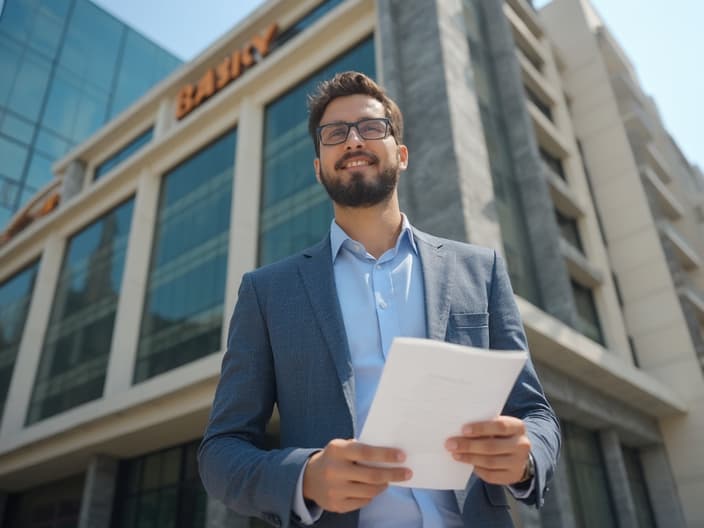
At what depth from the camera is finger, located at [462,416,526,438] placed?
1355 millimetres

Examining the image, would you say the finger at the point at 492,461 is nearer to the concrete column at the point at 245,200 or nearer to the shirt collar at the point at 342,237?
the shirt collar at the point at 342,237

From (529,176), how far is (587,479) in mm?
7750

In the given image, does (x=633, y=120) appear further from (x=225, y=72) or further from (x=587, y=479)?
(x=225, y=72)

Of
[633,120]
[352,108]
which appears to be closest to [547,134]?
[633,120]

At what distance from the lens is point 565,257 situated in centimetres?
1461

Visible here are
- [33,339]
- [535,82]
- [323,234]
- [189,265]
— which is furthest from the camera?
[33,339]

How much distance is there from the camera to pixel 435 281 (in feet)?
6.58

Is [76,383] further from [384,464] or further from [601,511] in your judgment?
[384,464]

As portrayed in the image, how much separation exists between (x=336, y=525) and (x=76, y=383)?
1834 cm

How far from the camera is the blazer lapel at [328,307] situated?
1767mm

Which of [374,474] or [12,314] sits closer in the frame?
[374,474]

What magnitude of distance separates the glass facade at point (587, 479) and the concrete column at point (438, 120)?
5742 mm

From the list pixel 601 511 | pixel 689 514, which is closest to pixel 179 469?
pixel 601 511

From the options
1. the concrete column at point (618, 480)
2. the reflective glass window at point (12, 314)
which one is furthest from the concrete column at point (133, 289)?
the concrete column at point (618, 480)
